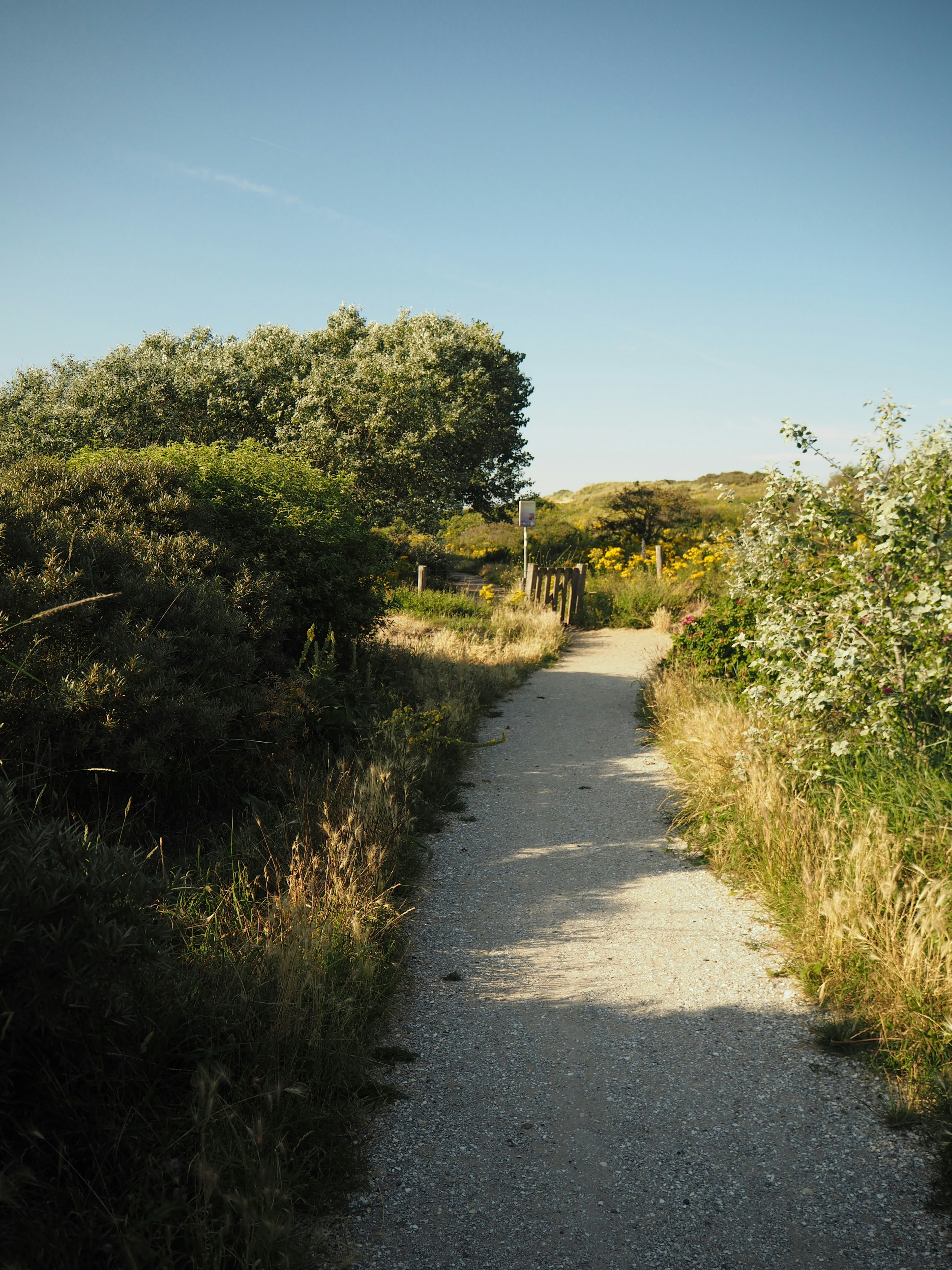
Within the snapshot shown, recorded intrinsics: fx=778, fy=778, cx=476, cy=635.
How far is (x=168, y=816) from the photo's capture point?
4496 mm

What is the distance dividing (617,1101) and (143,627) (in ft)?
10.6

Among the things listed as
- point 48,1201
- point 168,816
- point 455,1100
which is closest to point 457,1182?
point 455,1100

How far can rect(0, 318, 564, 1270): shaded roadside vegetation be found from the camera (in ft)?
6.51

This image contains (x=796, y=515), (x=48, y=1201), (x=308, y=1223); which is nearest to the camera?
(x=48, y=1201)

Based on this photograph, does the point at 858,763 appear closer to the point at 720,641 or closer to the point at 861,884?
the point at 861,884

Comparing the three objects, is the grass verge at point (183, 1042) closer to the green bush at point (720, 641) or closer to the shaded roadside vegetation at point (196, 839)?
the shaded roadside vegetation at point (196, 839)

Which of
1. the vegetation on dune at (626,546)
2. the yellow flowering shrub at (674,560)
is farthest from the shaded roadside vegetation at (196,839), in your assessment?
the yellow flowering shrub at (674,560)

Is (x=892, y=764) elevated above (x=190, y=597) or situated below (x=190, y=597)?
below

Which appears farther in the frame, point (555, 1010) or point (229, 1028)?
point (555, 1010)

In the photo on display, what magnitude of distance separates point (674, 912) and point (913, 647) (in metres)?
1.98

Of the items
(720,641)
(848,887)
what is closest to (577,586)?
(720,641)

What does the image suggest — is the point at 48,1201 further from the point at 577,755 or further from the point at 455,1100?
the point at 577,755

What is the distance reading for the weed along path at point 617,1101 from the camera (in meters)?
2.25

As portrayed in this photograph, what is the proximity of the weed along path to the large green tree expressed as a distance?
11.1 metres
